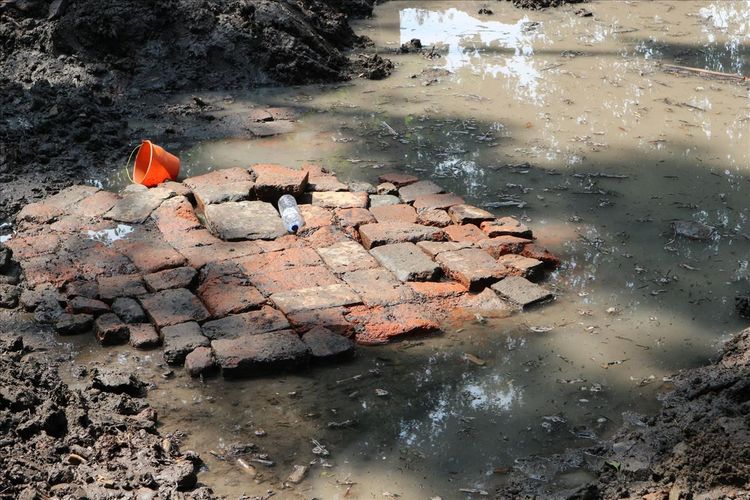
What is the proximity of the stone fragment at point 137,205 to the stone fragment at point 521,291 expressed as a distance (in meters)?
2.49

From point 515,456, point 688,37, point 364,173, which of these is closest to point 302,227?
point 364,173

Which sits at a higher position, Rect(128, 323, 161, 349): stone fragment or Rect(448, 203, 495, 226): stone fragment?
Rect(448, 203, 495, 226): stone fragment

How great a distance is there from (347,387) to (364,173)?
9.22 ft

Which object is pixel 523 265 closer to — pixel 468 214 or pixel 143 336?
pixel 468 214

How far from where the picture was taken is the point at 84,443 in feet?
12.1

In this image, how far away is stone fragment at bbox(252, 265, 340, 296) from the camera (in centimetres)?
513

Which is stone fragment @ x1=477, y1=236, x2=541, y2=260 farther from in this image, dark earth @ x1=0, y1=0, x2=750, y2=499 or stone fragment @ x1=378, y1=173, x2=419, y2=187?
dark earth @ x1=0, y1=0, x2=750, y2=499

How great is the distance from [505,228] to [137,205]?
254 cm

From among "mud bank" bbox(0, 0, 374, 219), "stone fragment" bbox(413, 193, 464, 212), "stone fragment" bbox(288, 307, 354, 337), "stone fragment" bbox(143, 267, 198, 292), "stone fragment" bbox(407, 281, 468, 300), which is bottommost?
"stone fragment" bbox(288, 307, 354, 337)

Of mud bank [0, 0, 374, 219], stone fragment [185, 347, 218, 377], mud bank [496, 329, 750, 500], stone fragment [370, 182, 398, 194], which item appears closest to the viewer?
mud bank [496, 329, 750, 500]

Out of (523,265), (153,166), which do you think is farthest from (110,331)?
(523,265)

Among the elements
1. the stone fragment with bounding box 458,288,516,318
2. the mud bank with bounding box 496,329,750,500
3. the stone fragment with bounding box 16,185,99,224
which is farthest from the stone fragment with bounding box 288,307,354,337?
the stone fragment with bounding box 16,185,99,224

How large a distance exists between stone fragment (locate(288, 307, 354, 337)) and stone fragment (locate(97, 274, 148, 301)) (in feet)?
3.08

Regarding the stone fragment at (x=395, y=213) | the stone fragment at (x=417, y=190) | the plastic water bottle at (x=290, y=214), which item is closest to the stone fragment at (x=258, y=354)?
the plastic water bottle at (x=290, y=214)
